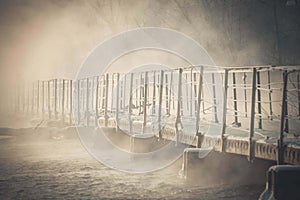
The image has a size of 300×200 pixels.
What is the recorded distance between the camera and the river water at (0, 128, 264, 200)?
1055cm

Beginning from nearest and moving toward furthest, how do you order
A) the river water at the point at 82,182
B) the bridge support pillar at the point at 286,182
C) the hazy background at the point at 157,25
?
the bridge support pillar at the point at 286,182 → the river water at the point at 82,182 → the hazy background at the point at 157,25

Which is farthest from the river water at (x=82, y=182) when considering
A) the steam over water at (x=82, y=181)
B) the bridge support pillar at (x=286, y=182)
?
the bridge support pillar at (x=286, y=182)

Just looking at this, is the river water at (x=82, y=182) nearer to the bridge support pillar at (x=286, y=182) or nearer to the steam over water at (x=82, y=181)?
the steam over water at (x=82, y=181)

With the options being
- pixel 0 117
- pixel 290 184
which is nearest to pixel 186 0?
pixel 0 117

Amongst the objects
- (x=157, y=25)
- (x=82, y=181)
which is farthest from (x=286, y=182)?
(x=157, y=25)

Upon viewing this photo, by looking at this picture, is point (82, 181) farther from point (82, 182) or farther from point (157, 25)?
point (157, 25)

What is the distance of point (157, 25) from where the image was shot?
3875 cm

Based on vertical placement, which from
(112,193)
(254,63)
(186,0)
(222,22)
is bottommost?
(112,193)

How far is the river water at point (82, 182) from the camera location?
10.5m

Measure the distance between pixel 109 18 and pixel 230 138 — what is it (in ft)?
139

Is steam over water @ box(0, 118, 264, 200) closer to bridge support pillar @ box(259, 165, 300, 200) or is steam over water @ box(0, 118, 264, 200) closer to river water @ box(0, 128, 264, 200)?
river water @ box(0, 128, 264, 200)

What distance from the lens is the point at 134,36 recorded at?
43.9 m

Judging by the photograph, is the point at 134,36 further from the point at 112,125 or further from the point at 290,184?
the point at 290,184

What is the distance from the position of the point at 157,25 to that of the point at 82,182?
1110 inches
